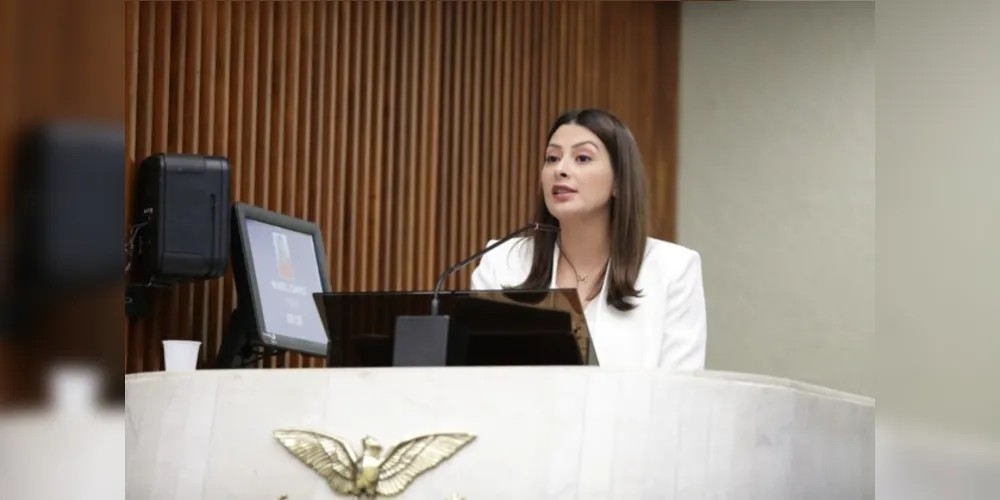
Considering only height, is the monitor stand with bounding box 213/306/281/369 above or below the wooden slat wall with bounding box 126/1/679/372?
below

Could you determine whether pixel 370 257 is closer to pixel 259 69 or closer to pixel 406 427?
pixel 259 69

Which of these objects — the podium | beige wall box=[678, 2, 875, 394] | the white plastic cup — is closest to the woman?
the podium

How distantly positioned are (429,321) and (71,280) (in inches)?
73.4

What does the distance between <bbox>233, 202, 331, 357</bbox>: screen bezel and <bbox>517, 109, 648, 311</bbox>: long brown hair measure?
3.35 feet

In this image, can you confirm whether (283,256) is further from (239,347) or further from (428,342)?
(428,342)

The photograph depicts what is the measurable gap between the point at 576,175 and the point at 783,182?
243cm

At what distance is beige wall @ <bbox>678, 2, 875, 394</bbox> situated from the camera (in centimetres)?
539

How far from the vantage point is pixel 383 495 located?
1.95 metres

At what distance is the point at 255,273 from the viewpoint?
403 cm

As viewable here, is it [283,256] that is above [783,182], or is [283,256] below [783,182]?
below

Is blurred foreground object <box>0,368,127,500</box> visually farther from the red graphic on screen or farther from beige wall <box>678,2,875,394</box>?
beige wall <box>678,2,875,394</box>

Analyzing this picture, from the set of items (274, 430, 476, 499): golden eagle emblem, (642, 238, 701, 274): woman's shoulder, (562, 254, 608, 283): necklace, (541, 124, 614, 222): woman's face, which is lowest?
(274, 430, 476, 499): golden eagle emblem

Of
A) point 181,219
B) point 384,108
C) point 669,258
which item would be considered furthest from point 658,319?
point 384,108

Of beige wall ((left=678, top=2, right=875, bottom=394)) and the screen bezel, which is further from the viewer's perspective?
beige wall ((left=678, top=2, right=875, bottom=394))
